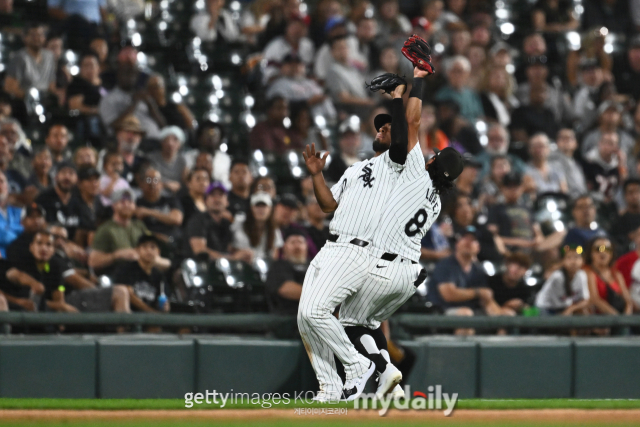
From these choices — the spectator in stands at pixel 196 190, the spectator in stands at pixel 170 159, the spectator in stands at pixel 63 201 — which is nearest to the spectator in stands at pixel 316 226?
the spectator in stands at pixel 196 190

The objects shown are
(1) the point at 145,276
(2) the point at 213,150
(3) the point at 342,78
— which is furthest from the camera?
(3) the point at 342,78

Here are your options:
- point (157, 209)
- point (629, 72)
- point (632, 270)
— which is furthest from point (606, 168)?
point (157, 209)

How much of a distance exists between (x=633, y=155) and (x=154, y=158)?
4599 millimetres

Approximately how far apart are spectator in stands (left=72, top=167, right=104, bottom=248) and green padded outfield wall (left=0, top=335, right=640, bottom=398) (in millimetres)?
1327

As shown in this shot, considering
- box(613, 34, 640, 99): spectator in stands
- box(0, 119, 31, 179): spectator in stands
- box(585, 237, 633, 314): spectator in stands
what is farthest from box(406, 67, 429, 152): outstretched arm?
box(613, 34, 640, 99): spectator in stands

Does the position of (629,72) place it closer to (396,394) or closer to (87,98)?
(87,98)

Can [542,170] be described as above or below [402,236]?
above

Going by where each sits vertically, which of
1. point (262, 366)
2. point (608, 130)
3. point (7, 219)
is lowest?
point (262, 366)

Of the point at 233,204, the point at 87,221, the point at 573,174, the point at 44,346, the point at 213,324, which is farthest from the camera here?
the point at 573,174

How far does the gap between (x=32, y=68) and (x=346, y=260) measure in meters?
4.73

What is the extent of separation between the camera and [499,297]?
6844mm

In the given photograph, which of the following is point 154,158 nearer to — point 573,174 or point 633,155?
point 573,174

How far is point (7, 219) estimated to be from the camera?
648 cm

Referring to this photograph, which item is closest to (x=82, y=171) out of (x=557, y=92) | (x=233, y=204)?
(x=233, y=204)
